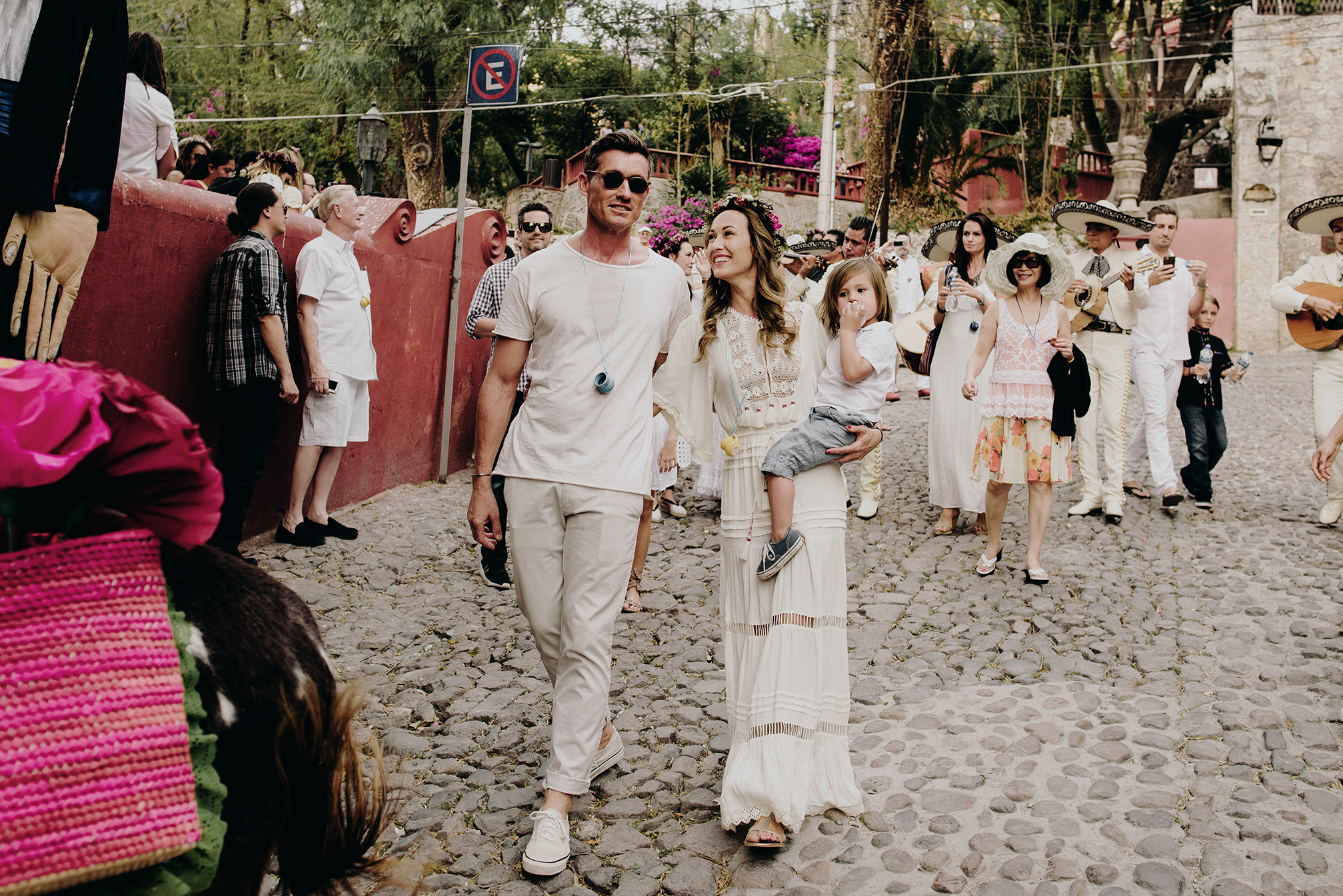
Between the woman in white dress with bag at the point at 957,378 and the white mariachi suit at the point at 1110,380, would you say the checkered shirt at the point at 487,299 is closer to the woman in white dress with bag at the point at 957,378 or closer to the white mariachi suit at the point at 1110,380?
the woman in white dress with bag at the point at 957,378

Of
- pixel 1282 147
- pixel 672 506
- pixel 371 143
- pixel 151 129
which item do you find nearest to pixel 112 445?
pixel 151 129

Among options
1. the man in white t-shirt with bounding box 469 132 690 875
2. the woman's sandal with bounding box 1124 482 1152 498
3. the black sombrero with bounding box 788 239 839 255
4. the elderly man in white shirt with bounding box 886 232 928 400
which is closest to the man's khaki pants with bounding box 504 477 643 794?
the man in white t-shirt with bounding box 469 132 690 875

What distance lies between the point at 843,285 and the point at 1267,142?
73.2 feet

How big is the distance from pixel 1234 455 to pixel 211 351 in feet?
29.9

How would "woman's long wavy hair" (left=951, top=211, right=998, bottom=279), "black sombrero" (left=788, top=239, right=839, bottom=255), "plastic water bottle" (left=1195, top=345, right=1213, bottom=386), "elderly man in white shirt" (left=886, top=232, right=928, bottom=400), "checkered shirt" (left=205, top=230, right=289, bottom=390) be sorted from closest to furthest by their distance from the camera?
"checkered shirt" (left=205, top=230, right=289, bottom=390) < "woman's long wavy hair" (left=951, top=211, right=998, bottom=279) < "plastic water bottle" (left=1195, top=345, right=1213, bottom=386) < "black sombrero" (left=788, top=239, right=839, bottom=255) < "elderly man in white shirt" (left=886, top=232, right=928, bottom=400)

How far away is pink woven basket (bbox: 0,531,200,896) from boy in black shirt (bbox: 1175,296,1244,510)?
783 centimetres

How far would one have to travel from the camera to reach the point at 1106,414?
302 inches

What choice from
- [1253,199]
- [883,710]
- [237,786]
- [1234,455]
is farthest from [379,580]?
[1253,199]

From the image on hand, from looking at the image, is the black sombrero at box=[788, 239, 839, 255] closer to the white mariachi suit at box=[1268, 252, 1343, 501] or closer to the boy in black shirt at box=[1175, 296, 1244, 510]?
the boy in black shirt at box=[1175, 296, 1244, 510]

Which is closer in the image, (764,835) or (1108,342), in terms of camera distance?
(764,835)

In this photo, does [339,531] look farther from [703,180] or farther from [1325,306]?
[703,180]

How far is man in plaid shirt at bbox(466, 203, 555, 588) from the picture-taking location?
592 cm

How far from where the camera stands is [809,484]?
3527 mm

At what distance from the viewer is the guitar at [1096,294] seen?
24.6ft
